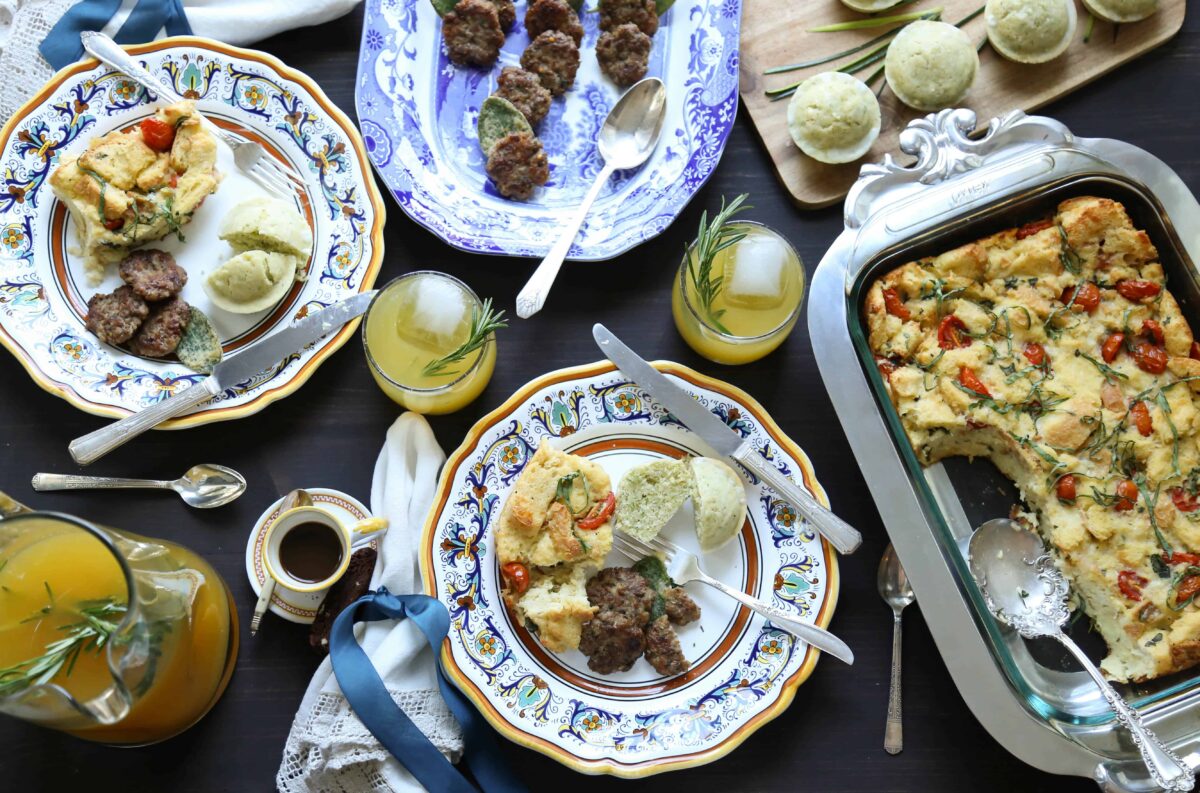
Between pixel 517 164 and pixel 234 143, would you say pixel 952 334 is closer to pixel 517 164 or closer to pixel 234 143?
pixel 517 164

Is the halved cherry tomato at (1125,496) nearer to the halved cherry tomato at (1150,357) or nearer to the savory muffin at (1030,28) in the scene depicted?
the halved cherry tomato at (1150,357)

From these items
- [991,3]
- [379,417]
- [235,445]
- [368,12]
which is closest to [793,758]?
[379,417]

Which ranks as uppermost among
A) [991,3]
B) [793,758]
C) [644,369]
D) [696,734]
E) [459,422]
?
[991,3]

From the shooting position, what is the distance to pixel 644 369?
340cm

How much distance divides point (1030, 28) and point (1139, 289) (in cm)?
111

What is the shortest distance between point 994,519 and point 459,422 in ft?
6.59

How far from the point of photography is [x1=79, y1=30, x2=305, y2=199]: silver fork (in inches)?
140

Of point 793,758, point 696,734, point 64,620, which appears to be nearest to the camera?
point 64,620

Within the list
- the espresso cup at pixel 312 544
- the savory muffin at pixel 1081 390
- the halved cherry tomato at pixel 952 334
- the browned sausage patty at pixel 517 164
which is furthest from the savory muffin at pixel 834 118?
the espresso cup at pixel 312 544

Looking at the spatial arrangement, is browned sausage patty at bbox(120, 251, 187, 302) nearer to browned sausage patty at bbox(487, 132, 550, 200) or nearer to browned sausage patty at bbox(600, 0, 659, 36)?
browned sausage patty at bbox(487, 132, 550, 200)

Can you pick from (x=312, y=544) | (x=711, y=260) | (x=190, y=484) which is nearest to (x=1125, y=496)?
(x=711, y=260)

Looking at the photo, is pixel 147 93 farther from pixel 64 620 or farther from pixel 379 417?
pixel 64 620

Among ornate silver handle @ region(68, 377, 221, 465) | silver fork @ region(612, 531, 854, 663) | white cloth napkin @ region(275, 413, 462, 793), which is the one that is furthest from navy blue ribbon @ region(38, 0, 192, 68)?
silver fork @ region(612, 531, 854, 663)

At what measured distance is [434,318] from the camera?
3.36 m
